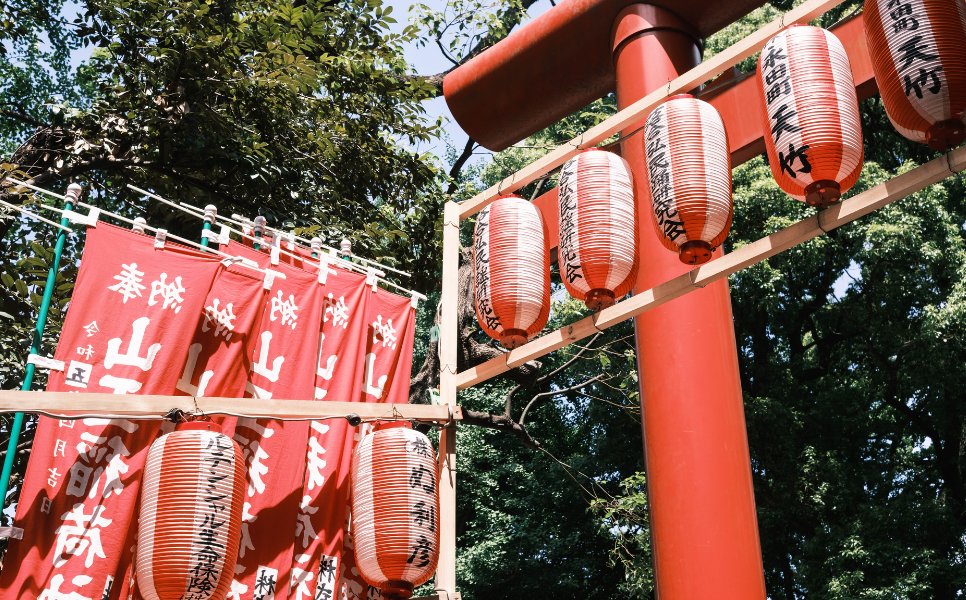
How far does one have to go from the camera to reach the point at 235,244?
4.11 metres

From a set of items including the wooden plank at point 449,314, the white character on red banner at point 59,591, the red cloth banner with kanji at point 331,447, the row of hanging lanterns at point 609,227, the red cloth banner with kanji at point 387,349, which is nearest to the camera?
the row of hanging lanterns at point 609,227

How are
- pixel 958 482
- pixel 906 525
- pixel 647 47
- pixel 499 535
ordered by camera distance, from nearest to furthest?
pixel 647 47
pixel 906 525
pixel 958 482
pixel 499 535

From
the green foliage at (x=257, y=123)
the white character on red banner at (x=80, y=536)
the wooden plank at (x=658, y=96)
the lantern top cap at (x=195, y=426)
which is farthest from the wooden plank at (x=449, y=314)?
the green foliage at (x=257, y=123)

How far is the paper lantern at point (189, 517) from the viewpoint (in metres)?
2.81

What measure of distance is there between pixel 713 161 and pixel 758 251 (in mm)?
460

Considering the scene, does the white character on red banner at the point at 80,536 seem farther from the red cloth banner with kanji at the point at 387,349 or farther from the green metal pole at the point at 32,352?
the red cloth banner with kanji at the point at 387,349

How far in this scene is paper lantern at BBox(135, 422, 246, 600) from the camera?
111 inches

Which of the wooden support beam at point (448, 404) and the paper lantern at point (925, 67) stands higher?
the paper lantern at point (925, 67)

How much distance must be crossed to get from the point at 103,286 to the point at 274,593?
1716 mm

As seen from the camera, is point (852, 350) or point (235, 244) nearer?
point (235, 244)

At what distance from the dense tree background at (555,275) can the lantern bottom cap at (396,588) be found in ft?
13.0

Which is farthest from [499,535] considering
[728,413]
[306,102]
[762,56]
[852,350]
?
[762,56]

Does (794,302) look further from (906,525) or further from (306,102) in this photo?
(306,102)

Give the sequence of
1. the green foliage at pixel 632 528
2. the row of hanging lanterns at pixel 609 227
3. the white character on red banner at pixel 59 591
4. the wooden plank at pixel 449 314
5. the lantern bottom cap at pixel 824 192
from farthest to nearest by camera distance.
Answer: the green foliage at pixel 632 528
the wooden plank at pixel 449 314
the white character on red banner at pixel 59 591
the lantern bottom cap at pixel 824 192
the row of hanging lanterns at pixel 609 227
